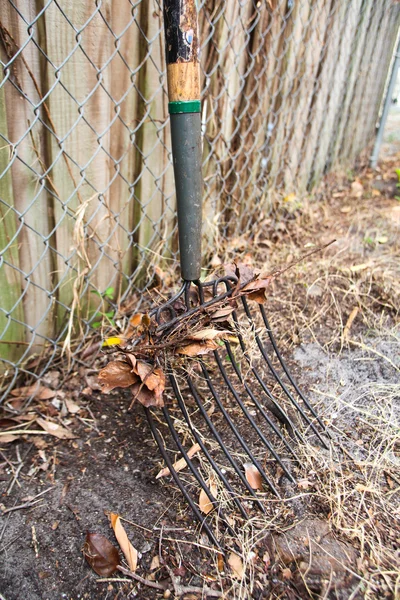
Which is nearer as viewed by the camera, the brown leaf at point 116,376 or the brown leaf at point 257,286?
the brown leaf at point 116,376

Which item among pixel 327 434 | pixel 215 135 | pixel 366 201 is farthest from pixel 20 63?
pixel 366 201

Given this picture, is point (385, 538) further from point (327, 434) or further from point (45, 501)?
point (45, 501)

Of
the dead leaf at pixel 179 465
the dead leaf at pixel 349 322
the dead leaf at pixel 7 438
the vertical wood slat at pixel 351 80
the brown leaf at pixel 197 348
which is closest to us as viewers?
the brown leaf at pixel 197 348

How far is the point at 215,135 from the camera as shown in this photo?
2.23m

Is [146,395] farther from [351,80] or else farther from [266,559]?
[351,80]

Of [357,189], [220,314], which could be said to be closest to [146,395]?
[220,314]

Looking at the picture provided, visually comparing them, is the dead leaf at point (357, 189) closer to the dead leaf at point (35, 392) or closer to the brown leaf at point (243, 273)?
the brown leaf at point (243, 273)

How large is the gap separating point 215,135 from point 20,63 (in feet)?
3.34

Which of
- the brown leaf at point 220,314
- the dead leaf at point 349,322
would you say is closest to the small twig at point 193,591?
the brown leaf at point 220,314

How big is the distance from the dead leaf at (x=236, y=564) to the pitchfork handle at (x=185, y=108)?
0.85 metres

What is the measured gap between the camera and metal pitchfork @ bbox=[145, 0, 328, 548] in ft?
4.04

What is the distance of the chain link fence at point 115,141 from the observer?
151 cm

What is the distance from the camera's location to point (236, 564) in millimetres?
Answer: 1239

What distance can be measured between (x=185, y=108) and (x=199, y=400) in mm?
843
